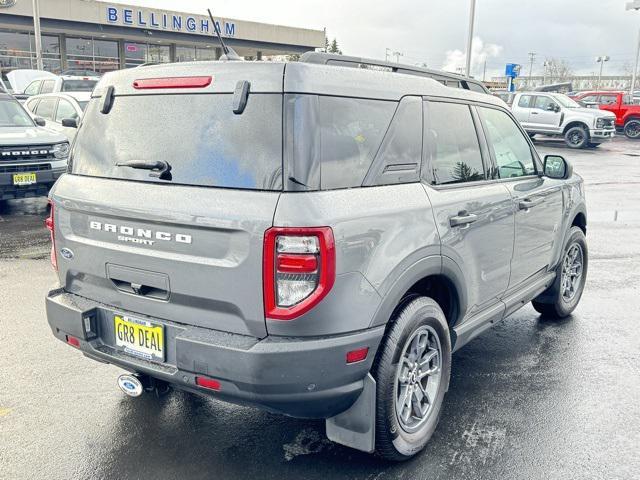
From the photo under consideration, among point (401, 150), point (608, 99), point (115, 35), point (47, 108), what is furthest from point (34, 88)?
point (608, 99)

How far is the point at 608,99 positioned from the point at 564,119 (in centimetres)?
637

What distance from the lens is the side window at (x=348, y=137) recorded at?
8.91 feet

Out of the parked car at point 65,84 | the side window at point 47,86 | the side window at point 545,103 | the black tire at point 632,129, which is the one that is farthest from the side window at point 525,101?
the side window at point 47,86

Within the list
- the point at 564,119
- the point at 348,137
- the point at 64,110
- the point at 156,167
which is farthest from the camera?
the point at 564,119

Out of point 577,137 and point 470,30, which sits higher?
point 470,30

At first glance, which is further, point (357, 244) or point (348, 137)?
point (348, 137)

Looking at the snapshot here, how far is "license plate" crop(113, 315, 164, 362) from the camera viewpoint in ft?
9.45

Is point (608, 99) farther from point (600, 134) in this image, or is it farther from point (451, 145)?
point (451, 145)

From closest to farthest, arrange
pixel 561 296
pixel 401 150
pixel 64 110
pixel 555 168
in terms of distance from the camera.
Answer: pixel 401 150 < pixel 555 168 < pixel 561 296 < pixel 64 110

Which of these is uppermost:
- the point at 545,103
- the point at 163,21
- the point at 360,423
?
the point at 163,21

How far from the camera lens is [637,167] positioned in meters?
18.2

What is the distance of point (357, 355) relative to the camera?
2.73 meters

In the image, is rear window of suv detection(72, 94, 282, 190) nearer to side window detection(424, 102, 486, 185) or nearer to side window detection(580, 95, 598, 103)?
side window detection(424, 102, 486, 185)

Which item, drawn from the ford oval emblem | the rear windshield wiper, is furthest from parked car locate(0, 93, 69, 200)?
the rear windshield wiper
